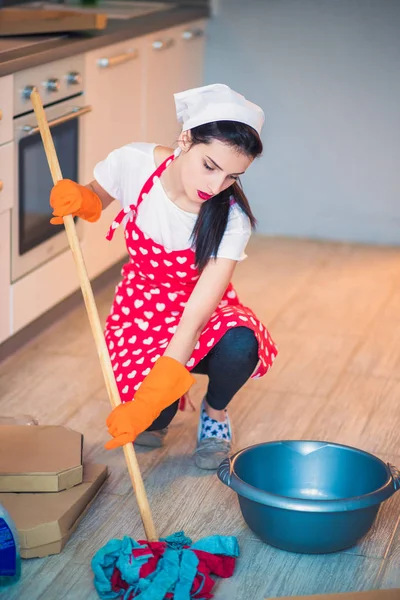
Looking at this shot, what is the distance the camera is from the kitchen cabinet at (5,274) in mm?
2551

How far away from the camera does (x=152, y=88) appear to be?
3447mm

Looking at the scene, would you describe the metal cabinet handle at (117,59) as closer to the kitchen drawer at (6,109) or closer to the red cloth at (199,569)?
the kitchen drawer at (6,109)

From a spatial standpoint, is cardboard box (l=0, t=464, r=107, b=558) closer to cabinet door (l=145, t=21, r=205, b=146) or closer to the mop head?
the mop head

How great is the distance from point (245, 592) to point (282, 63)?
2.62 m

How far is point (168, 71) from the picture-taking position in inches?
141

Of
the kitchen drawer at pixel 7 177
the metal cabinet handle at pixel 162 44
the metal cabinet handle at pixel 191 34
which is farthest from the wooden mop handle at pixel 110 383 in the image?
the metal cabinet handle at pixel 191 34

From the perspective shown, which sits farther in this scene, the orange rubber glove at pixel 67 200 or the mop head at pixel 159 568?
the orange rubber glove at pixel 67 200

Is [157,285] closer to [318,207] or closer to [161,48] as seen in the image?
[161,48]

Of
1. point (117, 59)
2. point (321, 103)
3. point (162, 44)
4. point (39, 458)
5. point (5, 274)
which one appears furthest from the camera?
point (321, 103)

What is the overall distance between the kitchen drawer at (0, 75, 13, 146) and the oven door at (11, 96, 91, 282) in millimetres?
45

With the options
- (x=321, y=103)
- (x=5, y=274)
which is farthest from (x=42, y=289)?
(x=321, y=103)

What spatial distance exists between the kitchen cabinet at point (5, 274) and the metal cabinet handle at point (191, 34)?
56.2 inches

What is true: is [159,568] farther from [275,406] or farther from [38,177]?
[38,177]

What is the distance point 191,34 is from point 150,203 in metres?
1.87
